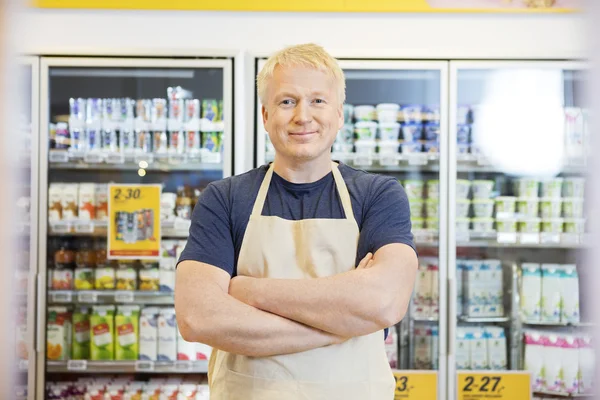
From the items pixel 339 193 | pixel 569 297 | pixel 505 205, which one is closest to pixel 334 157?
pixel 505 205

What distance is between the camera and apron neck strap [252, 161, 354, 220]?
1.70 metres

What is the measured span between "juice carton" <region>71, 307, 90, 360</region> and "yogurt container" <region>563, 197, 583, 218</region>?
8.50ft

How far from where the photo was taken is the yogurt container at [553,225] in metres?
3.56

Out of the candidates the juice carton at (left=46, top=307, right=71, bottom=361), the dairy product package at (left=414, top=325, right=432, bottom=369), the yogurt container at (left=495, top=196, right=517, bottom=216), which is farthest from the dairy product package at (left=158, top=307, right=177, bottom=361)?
the yogurt container at (left=495, top=196, right=517, bottom=216)

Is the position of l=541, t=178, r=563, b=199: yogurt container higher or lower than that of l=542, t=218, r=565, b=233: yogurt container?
higher

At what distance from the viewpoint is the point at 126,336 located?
11.9ft

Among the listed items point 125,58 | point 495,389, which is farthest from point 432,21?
point 495,389

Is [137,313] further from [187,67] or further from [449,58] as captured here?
[449,58]

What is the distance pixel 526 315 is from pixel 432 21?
160 cm

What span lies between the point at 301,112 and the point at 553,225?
2.36 meters

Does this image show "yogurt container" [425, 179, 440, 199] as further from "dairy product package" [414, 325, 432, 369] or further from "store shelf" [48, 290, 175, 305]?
"store shelf" [48, 290, 175, 305]

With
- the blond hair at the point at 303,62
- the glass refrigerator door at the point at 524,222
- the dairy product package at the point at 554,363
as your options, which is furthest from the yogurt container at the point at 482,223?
the blond hair at the point at 303,62

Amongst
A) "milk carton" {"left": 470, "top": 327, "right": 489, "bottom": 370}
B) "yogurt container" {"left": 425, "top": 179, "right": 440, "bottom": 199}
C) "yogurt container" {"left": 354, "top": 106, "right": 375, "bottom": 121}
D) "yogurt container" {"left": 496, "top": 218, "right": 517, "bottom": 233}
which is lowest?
"milk carton" {"left": 470, "top": 327, "right": 489, "bottom": 370}

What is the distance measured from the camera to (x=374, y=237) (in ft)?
5.47
